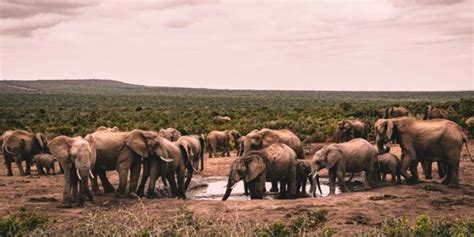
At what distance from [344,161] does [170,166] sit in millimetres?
4793

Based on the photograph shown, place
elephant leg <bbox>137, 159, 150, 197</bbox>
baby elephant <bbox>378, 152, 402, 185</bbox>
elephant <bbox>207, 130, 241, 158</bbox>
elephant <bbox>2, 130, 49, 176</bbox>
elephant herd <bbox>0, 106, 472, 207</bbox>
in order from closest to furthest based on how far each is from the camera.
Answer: elephant herd <bbox>0, 106, 472, 207</bbox> → elephant leg <bbox>137, 159, 150, 197</bbox> → baby elephant <bbox>378, 152, 402, 185</bbox> → elephant <bbox>2, 130, 49, 176</bbox> → elephant <bbox>207, 130, 241, 158</bbox>

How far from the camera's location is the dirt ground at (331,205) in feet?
37.2

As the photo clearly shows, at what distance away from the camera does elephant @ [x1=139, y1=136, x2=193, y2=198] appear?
14.4 metres

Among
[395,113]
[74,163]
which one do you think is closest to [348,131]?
[395,113]

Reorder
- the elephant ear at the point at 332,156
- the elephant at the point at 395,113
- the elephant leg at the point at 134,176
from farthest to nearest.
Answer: the elephant at the point at 395,113, the elephant ear at the point at 332,156, the elephant leg at the point at 134,176

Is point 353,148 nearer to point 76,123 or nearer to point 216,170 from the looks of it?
point 216,170

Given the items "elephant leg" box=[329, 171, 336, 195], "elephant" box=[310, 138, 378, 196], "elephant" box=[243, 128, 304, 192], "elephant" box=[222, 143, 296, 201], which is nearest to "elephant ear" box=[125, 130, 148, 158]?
"elephant" box=[222, 143, 296, 201]

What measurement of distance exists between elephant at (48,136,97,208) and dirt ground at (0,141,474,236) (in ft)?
1.27

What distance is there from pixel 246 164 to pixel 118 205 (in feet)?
10.9

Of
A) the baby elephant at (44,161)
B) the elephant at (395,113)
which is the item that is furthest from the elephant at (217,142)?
the elephant at (395,113)

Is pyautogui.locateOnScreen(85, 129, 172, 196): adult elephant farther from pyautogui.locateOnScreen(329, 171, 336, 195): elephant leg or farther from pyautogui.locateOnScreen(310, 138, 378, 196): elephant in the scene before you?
pyautogui.locateOnScreen(329, 171, 336, 195): elephant leg

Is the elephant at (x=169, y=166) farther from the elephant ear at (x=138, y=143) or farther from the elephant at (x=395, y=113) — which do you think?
the elephant at (x=395, y=113)

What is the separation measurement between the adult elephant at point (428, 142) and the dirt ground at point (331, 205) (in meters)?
0.53

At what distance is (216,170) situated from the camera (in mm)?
21016
